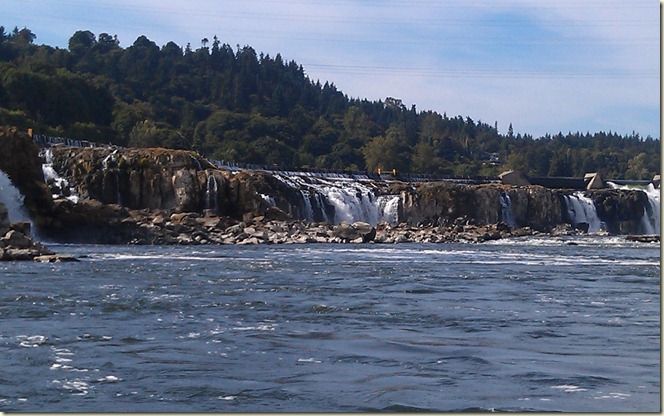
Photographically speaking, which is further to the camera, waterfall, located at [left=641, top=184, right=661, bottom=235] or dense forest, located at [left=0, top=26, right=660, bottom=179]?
dense forest, located at [left=0, top=26, right=660, bottom=179]

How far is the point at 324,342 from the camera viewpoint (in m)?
14.0

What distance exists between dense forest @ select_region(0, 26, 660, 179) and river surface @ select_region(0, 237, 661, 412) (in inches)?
2657

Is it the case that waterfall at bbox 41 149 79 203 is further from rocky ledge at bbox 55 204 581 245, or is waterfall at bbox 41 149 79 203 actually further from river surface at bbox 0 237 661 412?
river surface at bbox 0 237 661 412

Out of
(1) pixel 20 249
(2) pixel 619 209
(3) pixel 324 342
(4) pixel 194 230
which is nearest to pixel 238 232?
(4) pixel 194 230

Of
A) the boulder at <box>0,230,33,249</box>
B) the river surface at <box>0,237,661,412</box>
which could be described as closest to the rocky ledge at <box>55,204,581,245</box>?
the boulder at <box>0,230,33,249</box>

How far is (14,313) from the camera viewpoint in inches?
667

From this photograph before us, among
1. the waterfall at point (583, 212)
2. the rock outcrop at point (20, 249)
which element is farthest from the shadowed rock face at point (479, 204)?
the rock outcrop at point (20, 249)

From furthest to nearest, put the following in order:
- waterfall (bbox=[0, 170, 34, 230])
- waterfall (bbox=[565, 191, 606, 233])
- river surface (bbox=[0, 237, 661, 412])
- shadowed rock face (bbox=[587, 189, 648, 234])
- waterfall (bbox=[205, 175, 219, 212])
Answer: shadowed rock face (bbox=[587, 189, 648, 234]), waterfall (bbox=[565, 191, 606, 233]), waterfall (bbox=[205, 175, 219, 212]), waterfall (bbox=[0, 170, 34, 230]), river surface (bbox=[0, 237, 661, 412])

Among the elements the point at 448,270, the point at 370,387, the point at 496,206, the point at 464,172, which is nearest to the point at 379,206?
the point at 496,206

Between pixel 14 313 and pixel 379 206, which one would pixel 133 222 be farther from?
pixel 14 313

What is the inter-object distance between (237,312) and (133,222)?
33062 millimetres

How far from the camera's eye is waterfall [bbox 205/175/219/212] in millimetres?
58500

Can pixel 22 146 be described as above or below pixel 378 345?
above

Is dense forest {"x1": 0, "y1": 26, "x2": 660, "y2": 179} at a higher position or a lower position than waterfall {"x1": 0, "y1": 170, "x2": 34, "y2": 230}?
higher
